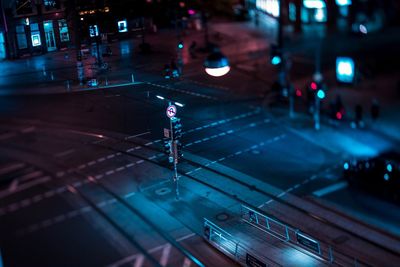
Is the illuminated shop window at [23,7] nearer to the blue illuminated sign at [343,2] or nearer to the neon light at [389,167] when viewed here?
the neon light at [389,167]

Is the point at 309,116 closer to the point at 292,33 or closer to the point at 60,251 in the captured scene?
the point at 60,251

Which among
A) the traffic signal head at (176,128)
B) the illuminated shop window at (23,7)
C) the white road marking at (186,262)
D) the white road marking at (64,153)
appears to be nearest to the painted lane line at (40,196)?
the white road marking at (64,153)

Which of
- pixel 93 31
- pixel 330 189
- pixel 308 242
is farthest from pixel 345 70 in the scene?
pixel 93 31

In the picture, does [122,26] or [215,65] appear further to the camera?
[215,65]

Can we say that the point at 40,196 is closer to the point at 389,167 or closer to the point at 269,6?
the point at 389,167

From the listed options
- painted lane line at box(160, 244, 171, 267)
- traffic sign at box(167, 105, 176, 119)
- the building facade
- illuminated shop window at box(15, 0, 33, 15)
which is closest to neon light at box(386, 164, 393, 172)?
painted lane line at box(160, 244, 171, 267)

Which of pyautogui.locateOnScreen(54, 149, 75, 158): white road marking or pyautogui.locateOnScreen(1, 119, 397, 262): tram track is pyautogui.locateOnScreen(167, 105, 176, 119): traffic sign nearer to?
pyautogui.locateOnScreen(1, 119, 397, 262): tram track
